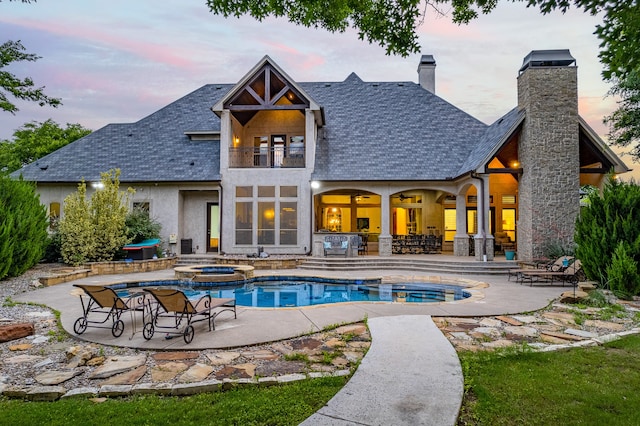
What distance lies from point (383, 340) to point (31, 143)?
115ft

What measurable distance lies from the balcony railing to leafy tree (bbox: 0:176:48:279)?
25.0 ft

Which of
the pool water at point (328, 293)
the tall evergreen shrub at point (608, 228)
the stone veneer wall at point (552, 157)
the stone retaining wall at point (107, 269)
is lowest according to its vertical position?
the pool water at point (328, 293)

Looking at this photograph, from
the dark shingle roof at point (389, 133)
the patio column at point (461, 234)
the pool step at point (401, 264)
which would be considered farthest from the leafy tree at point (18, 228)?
the patio column at point (461, 234)

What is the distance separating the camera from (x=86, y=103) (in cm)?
2756

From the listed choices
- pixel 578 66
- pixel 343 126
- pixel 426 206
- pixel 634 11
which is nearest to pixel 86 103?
pixel 343 126

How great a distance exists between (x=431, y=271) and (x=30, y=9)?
42.1ft

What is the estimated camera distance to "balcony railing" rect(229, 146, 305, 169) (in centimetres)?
1722

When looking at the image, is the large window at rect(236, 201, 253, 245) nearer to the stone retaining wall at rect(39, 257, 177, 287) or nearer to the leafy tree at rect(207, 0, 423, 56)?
the stone retaining wall at rect(39, 257, 177, 287)

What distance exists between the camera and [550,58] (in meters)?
13.7

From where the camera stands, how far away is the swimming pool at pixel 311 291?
9.89m

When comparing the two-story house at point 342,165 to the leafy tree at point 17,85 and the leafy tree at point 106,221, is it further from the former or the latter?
the leafy tree at point 17,85

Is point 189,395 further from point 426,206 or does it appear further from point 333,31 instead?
point 426,206

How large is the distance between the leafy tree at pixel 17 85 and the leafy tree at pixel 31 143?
21378mm

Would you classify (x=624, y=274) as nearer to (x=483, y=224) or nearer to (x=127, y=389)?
(x=483, y=224)
